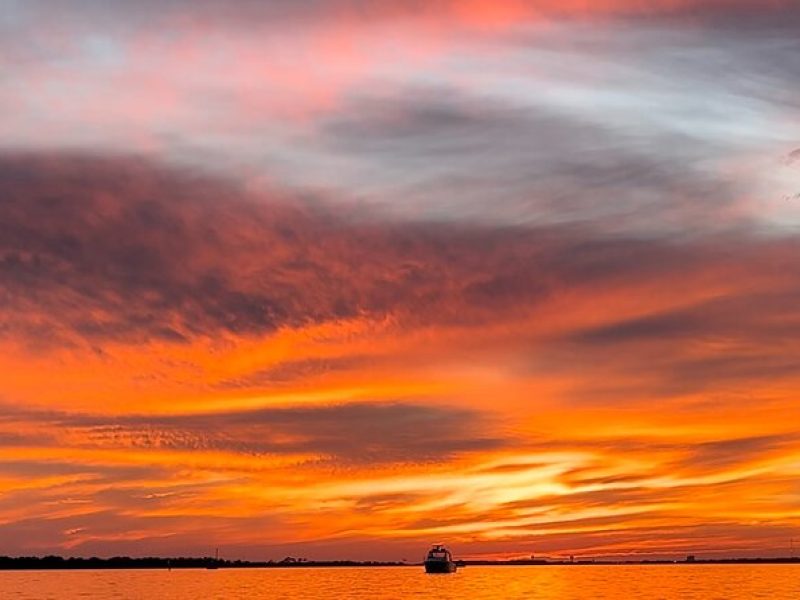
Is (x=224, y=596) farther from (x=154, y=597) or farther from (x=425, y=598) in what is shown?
(x=425, y=598)

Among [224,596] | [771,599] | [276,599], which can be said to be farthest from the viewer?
[224,596]

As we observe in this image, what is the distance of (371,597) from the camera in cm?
18200

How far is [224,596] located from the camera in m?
193

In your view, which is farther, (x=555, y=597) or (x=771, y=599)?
(x=555, y=597)

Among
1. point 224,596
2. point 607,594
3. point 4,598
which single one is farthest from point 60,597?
point 607,594

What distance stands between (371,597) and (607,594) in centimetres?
4418

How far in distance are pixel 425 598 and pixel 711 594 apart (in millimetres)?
52097

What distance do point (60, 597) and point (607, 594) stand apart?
315 feet

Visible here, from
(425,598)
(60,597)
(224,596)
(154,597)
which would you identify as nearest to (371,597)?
(425,598)

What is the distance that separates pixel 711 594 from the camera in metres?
190

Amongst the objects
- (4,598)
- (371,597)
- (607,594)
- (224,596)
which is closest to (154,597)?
(224,596)

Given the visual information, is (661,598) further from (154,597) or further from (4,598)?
(4,598)

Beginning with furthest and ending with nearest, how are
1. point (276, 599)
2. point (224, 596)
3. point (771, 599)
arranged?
point (224, 596), point (276, 599), point (771, 599)

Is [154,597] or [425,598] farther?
[154,597]
